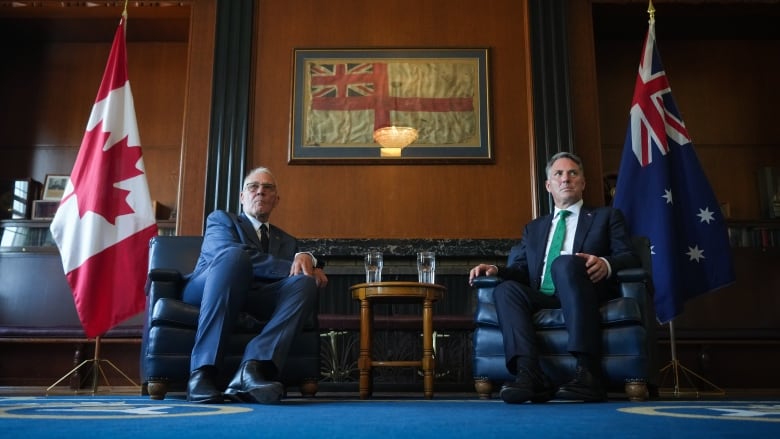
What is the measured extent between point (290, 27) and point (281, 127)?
73 centimetres

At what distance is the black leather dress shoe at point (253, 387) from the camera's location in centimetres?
218

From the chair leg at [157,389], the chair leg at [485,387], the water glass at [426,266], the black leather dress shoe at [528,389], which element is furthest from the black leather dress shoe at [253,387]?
the water glass at [426,266]

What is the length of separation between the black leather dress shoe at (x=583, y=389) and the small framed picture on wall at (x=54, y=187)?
171 inches

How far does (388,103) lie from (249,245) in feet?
7.01

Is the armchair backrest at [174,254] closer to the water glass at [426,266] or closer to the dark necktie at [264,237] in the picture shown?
the dark necktie at [264,237]

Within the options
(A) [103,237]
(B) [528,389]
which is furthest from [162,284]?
(B) [528,389]

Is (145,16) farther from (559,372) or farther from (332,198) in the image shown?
(559,372)

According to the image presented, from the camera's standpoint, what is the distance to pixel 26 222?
202 inches

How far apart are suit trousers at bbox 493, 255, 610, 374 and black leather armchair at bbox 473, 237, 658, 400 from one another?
0.29ft

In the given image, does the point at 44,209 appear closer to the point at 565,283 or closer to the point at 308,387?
the point at 308,387

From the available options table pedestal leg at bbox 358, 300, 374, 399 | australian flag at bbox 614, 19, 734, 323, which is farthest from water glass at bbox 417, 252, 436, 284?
australian flag at bbox 614, 19, 734, 323

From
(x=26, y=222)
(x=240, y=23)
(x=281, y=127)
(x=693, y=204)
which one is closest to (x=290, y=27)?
(x=240, y=23)

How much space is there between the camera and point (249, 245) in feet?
9.78

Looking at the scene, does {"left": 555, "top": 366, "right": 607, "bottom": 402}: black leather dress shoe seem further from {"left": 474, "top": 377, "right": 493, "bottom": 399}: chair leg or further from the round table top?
the round table top
